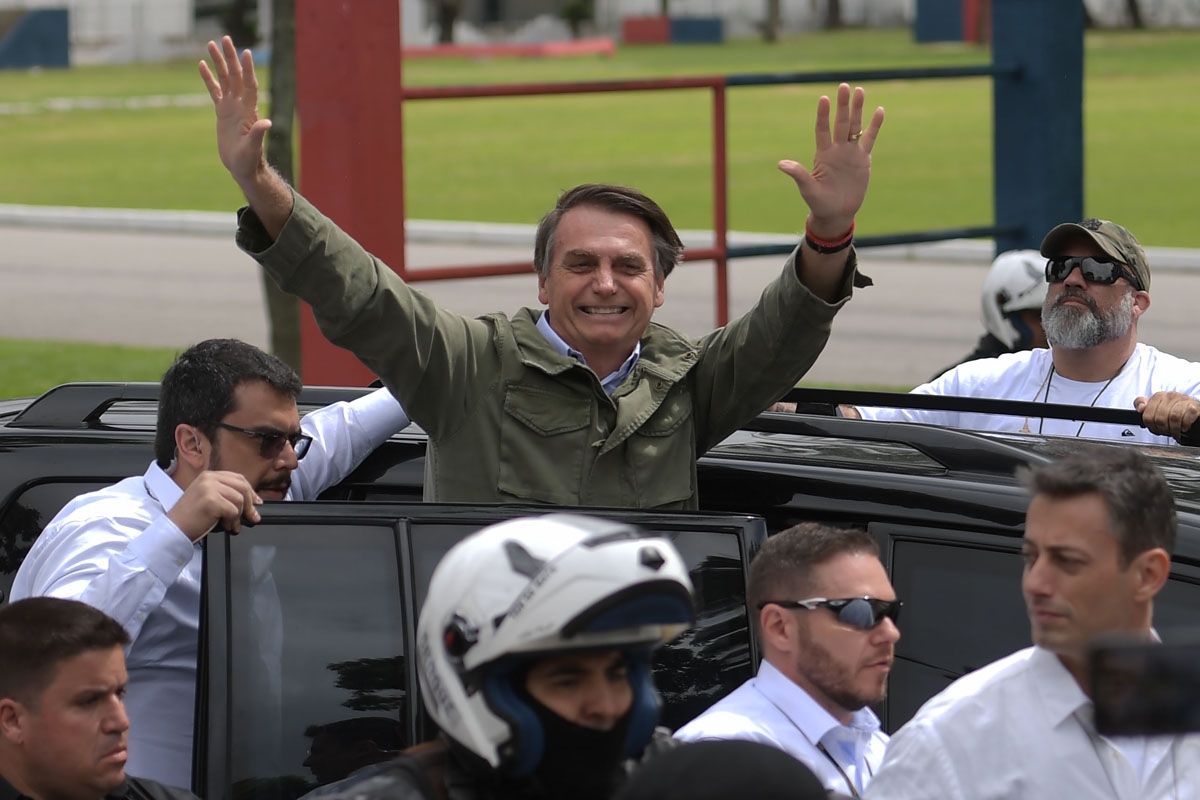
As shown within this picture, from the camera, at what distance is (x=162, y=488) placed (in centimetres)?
388

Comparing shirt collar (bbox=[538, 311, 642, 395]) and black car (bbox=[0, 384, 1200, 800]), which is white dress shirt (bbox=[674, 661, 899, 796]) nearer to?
black car (bbox=[0, 384, 1200, 800])

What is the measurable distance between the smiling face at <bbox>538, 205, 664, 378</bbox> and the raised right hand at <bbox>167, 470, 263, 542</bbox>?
906 mm

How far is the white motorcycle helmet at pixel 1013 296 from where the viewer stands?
612 centimetres

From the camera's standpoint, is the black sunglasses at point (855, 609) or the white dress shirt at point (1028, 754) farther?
the black sunglasses at point (855, 609)

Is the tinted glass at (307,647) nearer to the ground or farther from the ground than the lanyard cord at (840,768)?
farther from the ground

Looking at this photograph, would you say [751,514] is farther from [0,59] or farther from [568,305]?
[0,59]

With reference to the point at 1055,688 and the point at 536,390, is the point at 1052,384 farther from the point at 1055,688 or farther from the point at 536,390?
the point at 1055,688

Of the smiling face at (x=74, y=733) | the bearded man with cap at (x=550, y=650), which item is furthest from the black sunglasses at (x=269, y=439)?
the bearded man with cap at (x=550, y=650)

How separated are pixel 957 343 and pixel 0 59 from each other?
57885 mm

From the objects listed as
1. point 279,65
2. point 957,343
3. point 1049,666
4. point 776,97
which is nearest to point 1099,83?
point 776,97

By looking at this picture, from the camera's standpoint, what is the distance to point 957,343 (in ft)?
44.3

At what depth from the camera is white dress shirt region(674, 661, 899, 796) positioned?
3096 mm

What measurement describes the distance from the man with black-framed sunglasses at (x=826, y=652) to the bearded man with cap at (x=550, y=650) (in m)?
0.98

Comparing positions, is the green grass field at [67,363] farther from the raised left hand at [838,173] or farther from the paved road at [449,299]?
the raised left hand at [838,173]
